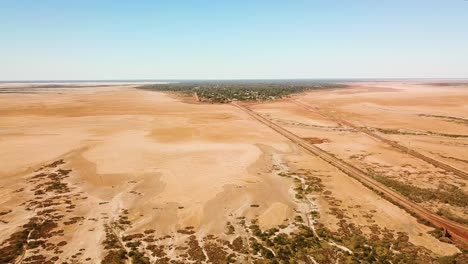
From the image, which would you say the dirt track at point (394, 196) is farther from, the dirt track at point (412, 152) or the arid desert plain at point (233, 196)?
the dirt track at point (412, 152)

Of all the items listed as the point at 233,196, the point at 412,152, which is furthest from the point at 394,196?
the point at 412,152

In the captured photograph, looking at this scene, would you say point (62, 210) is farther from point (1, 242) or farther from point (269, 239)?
point (269, 239)

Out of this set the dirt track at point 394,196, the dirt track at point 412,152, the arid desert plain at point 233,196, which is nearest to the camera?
the arid desert plain at point 233,196

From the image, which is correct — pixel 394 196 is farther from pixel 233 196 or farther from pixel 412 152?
Answer: pixel 412 152

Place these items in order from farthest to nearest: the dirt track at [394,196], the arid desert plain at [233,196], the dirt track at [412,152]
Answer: the dirt track at [412,152]
the dirt track at [394,196]
the arid desert plain at [233,196]

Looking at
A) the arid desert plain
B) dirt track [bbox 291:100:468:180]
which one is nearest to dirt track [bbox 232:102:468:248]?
the arid desert plain

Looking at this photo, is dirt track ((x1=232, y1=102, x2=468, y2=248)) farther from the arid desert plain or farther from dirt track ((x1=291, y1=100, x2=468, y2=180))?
dirt track ((x1=291, y1=100, x2=468, y2=180))

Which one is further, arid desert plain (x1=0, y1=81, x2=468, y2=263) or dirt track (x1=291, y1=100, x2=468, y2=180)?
dirt track (x1=291, y1=100, x2=468, y2=180)

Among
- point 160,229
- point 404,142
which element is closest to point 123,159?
point 160,229

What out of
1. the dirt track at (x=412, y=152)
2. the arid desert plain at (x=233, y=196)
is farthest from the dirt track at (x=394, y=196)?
the dirt track at (x=412, y=152)
